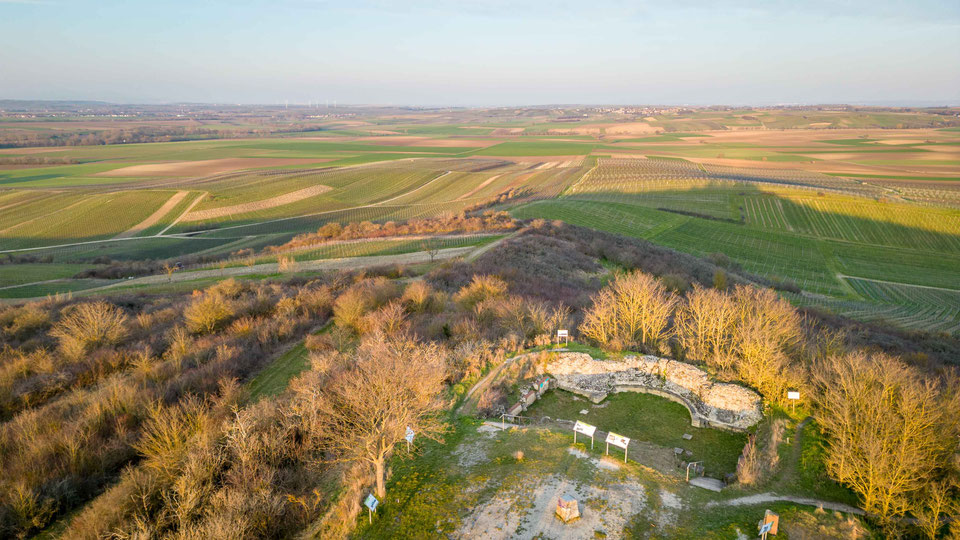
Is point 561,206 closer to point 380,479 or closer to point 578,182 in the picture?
point 578,182

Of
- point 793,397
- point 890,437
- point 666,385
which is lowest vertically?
point 666,385

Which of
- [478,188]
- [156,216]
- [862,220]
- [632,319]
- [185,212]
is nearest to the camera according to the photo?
[632,319]

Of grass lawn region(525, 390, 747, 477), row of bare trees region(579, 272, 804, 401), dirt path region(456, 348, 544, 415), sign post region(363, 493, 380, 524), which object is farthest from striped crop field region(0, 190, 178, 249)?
sign post region(363, 493, 380, 524)

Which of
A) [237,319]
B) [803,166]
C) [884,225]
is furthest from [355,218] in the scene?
[803,166]

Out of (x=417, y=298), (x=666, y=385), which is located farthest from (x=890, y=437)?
(x=417, y=298)

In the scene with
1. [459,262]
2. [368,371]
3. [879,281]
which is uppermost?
[368,371]

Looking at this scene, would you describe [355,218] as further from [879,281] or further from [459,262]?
[879,281]
